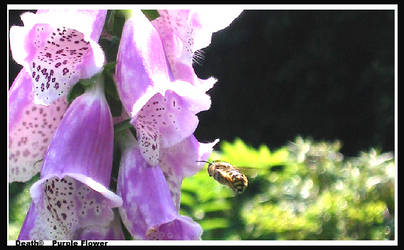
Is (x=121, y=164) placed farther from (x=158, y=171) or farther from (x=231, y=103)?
(x=231, y=103)

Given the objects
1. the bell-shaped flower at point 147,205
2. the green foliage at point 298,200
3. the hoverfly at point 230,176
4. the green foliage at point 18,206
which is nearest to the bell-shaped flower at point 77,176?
the bell-shaped flower at point 147,205

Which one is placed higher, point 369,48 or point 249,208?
point 369,48

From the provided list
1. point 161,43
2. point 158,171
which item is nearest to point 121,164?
point 158,171

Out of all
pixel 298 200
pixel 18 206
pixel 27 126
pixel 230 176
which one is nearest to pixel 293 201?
pixel 298 200

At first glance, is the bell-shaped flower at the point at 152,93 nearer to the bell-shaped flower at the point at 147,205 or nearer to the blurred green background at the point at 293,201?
the bell-shaped flower at the point at 147,205

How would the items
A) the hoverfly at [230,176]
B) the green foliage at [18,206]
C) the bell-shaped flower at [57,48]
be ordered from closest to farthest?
the bell-shaped flower at [57,48], the hoverfly at [230,176], the green foliage at [18,206]

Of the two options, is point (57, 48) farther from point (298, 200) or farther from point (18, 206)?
point (298, 200)

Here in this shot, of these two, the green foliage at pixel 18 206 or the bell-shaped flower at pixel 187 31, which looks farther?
the green foliage at pixel 18 206
